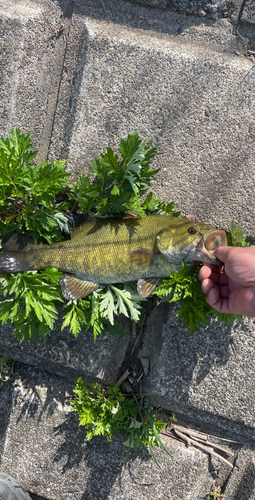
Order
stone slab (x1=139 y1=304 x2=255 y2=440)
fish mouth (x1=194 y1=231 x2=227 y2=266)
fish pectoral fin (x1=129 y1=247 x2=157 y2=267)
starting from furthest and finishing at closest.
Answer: stone slab (x1=139 y1=304 x2=255 y2=440), fish pectoral fin (x1=129 y1=247 x2=157 y2=267), fish mouth (x1=194 y1=231 x2=227 y2=266)

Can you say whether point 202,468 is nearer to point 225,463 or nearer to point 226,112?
point 225,463

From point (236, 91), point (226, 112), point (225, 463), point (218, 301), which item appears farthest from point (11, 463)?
point (236, 91)

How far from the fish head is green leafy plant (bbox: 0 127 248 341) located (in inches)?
5.8

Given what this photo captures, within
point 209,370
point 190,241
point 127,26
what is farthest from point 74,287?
point 127,26

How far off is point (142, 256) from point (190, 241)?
0.47m

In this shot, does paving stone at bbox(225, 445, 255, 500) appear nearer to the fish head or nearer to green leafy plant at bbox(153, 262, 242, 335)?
green leafy plant at bbox(153, 262, 242, 335)

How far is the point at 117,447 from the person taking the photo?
139 inches

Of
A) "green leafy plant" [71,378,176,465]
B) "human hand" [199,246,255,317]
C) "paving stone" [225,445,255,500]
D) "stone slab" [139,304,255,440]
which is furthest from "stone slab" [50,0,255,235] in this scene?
"paving stone" [225,445,255,500]

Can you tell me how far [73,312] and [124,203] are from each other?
116 cm

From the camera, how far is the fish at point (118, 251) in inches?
114

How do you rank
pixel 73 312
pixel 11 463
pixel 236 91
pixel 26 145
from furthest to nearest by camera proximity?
1. pixel 11 463
2. pixel 236 91
3. pixel 73 312
4. pixel 26 145

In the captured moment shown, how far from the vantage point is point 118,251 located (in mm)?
3000

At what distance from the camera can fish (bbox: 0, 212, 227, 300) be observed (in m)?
2.90

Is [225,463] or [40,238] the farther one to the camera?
[225,463]
